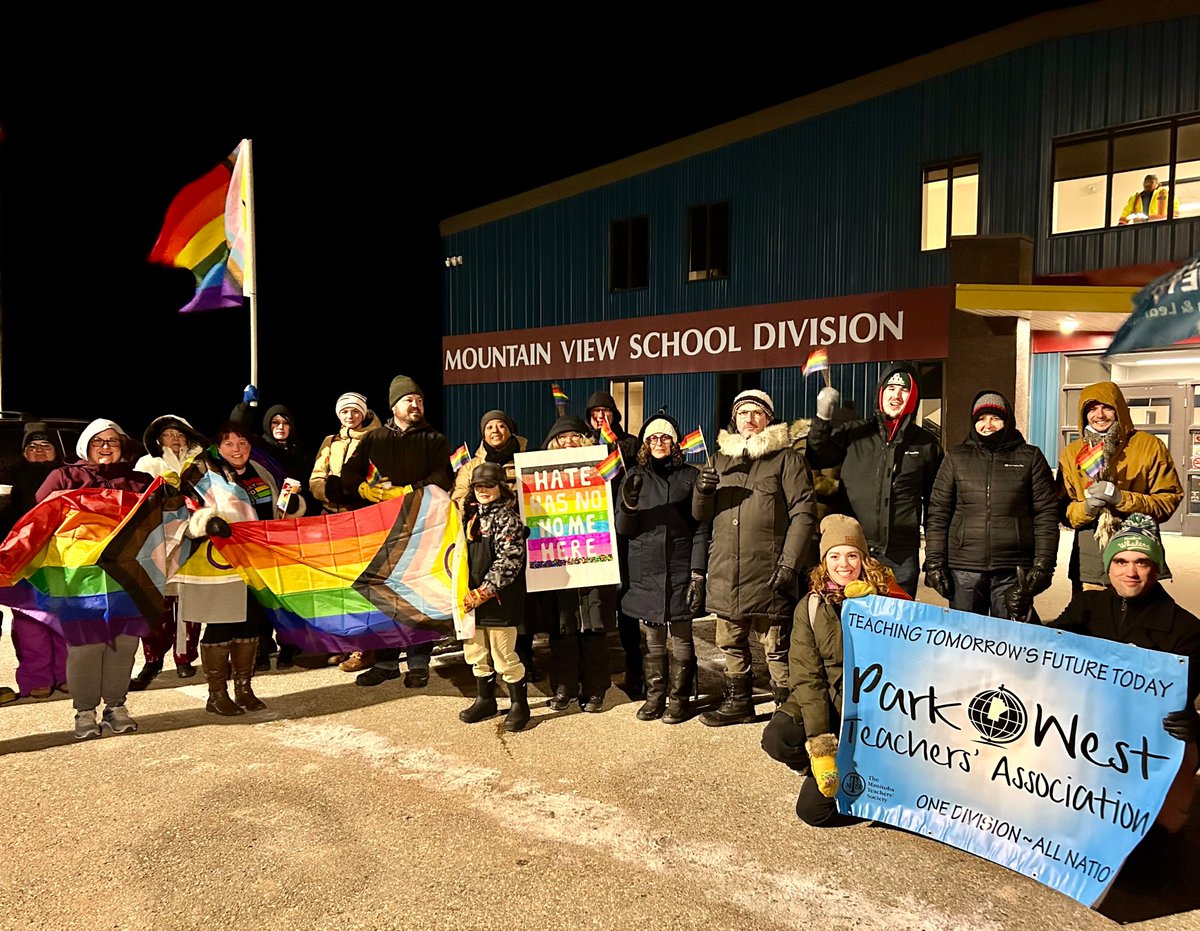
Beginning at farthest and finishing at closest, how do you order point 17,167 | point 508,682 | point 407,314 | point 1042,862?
1. point 407,314
2. point 17,167
3. point 508,682
4. point 1042,862

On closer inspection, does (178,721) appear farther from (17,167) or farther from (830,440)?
(17,167)

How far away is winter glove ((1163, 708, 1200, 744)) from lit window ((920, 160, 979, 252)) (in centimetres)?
1228

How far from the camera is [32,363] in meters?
42.8

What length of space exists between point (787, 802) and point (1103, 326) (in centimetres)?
1160

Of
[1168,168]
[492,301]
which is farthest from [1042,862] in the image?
[492,301]

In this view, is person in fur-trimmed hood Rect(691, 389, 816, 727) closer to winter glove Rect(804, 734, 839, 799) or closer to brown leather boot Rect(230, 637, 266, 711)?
winter glove Rect(804, 734, 839, 799)

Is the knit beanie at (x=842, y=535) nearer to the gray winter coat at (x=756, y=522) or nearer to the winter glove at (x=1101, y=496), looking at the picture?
the gray winter coat at (x=756, y=522)

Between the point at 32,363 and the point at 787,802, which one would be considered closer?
the point at 787,802

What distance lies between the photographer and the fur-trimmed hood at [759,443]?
5.41m

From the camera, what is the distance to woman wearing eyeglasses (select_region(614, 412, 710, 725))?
5539mm

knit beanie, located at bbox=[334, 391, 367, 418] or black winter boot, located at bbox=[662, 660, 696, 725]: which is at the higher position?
knit beanie, located at bbox=[334, 391, 367, 418]

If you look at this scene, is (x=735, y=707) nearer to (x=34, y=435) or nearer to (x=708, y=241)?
(x=34, y=435)

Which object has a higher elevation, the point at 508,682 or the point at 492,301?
the point at 492,301

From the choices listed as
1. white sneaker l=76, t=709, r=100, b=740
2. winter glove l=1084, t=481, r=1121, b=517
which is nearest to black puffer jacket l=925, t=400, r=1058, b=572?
winter glove l=1084, t=481, r=1121, b=517
